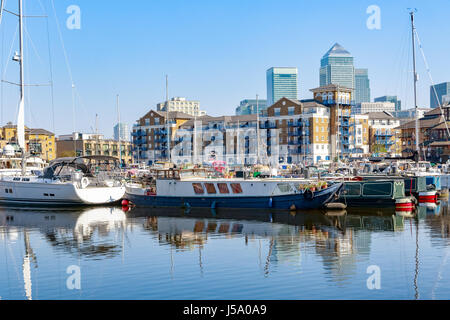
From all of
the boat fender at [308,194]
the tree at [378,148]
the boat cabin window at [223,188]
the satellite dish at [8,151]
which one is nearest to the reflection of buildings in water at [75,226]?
the boat cabin window at [223,188]

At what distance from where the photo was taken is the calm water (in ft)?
64.5

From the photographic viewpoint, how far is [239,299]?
60.1 ft

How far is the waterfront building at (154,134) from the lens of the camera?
477 feet

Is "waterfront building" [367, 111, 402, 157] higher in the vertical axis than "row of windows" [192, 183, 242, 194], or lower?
higher

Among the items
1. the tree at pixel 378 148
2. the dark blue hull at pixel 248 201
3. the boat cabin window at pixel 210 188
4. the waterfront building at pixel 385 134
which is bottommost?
the dark blue hull at pixel 248 201

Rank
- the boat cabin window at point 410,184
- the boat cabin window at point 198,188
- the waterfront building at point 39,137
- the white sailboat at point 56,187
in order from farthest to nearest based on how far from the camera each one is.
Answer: the waterfront building at point 39,137 < the boat cabin window at point 410,184 < the white sailboat at point 56,187 < the boat cabin window at point 198,188

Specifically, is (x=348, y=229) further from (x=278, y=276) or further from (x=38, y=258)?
(x=38, y=258)

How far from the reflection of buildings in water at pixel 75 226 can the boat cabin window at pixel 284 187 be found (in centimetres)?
1358

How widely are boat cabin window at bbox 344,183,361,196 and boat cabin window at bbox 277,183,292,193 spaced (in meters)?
5.63

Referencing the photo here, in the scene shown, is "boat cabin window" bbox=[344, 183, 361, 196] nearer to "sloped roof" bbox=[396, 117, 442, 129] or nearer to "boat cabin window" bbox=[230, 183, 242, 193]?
"boat cabin window" bbox=[230, 183, 242, 193]

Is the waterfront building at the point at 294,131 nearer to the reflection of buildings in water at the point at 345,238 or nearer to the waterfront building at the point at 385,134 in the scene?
the waterfront building at the point at 385,134

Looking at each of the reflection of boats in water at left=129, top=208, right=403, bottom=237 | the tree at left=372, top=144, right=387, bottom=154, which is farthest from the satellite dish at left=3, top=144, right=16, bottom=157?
the tree at left=372, top=144, right=387, bottom=154
